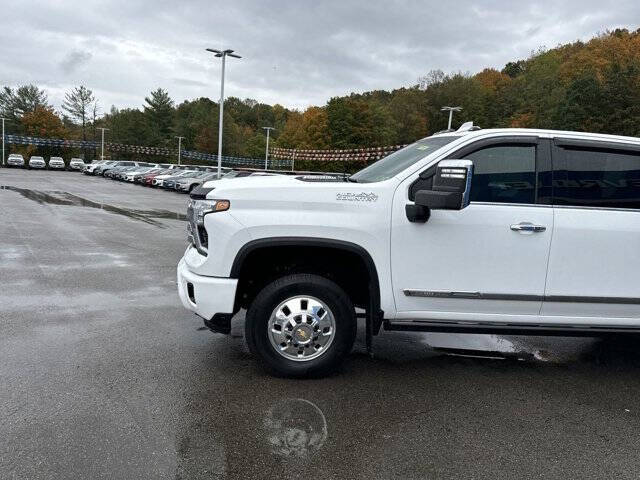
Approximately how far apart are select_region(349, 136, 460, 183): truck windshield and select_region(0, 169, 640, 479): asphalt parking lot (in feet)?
5.42

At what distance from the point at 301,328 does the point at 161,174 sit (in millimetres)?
40511

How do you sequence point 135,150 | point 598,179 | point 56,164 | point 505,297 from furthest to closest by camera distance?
1. point 135,150
2. point 56,164
3. point 598,179
4. point 505,297

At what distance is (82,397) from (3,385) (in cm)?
64

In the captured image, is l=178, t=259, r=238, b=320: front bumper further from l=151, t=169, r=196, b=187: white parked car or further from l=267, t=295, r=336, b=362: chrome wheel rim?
l=151, t=169, r=196, b=187: white parked car

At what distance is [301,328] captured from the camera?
403 centimetres

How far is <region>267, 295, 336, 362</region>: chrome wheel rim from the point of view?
4020 mm

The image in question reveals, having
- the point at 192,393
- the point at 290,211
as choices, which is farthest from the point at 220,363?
the point at 290,211

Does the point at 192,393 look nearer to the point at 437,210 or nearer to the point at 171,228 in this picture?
the point at 437,210

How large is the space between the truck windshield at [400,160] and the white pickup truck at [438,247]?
37mm

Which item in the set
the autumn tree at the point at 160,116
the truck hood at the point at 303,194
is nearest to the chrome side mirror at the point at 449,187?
the truck hood at the point at 303,194

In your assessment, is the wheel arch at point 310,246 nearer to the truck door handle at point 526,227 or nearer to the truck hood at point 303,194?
the truck hood at point 303,194

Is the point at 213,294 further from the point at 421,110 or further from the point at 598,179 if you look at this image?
the point at 421,110

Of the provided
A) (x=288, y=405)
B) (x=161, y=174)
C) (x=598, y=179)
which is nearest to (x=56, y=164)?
(x=161, y=174)

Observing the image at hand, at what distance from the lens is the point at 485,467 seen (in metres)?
3.02
